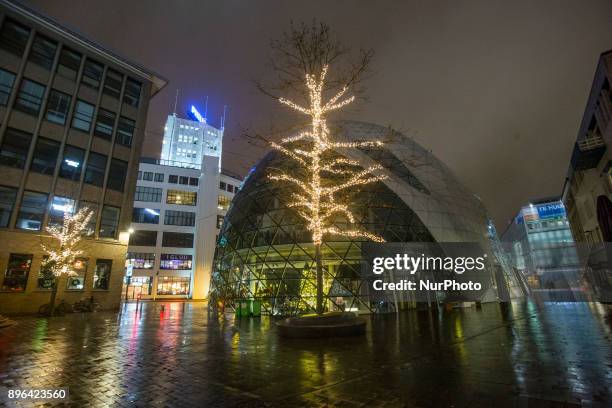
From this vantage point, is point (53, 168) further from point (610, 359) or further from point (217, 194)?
point (217, 194)

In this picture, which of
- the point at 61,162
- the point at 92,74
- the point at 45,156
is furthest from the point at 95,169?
the point at 92,74

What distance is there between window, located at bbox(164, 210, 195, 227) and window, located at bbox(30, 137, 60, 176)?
34.3 metres

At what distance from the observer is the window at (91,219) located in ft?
78.3

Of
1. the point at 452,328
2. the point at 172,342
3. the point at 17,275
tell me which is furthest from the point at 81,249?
the point at 452,328

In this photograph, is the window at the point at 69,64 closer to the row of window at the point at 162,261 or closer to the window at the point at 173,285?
the row of window at the point at 162,261

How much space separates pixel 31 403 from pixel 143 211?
5736 centimetres

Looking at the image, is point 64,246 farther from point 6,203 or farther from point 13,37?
point 13,37

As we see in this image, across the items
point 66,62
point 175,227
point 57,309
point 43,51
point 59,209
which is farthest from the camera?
point 175,227

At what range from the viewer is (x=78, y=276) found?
76.5 feet

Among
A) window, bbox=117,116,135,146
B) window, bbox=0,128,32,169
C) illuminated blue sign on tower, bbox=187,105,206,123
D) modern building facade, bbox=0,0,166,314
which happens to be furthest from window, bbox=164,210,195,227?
illuminated blue sign on tower, bbox=187,105,206,123

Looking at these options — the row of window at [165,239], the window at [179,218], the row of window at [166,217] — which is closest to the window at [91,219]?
the row of window at [165,239]

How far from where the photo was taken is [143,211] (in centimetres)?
5581

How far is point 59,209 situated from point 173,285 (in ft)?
117

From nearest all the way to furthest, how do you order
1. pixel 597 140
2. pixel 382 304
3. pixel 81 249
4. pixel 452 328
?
pixel 452 328 < pixel 382 304 < pixel 81 249 < pixel 597 140
